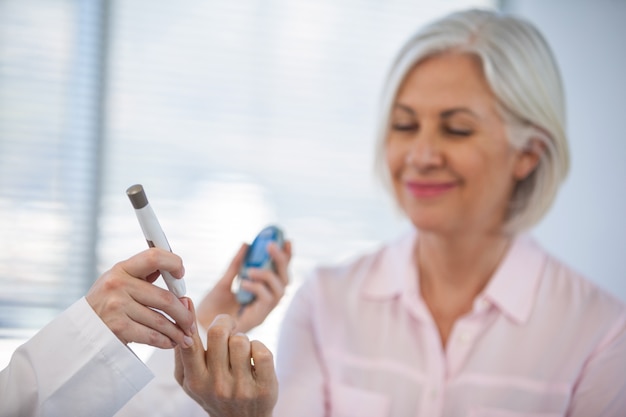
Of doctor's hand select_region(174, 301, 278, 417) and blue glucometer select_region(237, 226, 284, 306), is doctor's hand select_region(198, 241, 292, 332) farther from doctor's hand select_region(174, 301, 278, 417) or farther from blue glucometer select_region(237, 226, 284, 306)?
doctor's hand select_region(174, 301, 278, 417)

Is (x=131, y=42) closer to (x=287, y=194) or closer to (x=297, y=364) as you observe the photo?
(x=287, y=194)

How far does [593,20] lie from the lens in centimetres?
225

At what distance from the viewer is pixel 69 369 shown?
0.78 m

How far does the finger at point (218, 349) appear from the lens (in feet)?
2.65

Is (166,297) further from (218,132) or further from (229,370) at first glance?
(218,132)

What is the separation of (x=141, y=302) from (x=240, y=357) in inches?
5.8

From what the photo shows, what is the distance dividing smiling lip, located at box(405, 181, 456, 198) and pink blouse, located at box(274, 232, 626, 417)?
0.15 meters

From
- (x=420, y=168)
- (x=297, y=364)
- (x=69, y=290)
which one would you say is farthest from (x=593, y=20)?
(x=69, y=290)

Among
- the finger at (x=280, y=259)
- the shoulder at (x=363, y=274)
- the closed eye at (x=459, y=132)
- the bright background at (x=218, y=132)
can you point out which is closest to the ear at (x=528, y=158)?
the closed eye at (x=459, y=132)

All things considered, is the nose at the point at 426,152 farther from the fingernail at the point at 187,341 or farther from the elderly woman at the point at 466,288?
the fingernail at the point at 187,341

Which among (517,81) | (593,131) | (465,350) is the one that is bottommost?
(465,350)

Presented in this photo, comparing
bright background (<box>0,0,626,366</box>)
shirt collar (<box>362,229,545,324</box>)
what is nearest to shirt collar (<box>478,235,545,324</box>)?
shirt collar (<box>362,229,545,324</box>)

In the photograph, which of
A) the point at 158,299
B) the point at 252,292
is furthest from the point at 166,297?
the point at 252,292

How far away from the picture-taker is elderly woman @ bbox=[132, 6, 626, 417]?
1.16 meters
